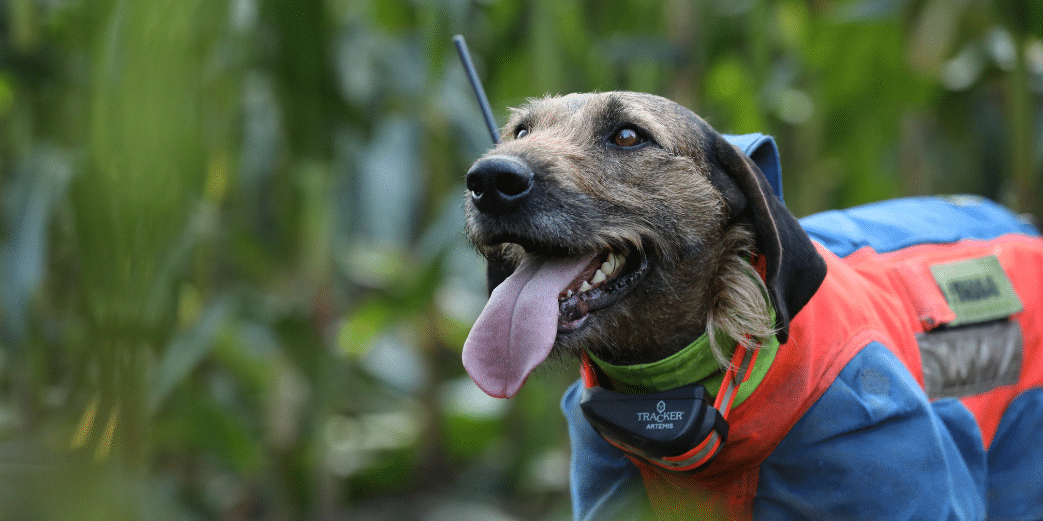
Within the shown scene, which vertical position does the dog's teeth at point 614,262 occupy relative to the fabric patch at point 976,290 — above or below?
above

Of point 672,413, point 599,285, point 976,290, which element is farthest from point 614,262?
point 976,290

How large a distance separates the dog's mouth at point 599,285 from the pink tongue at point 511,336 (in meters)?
0.05

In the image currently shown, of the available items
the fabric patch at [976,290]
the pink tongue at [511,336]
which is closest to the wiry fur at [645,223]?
the pink tongue at [511,336]

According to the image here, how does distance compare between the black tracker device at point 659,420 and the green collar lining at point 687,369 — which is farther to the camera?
the green collar lining at point 687,369

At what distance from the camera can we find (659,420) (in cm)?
188

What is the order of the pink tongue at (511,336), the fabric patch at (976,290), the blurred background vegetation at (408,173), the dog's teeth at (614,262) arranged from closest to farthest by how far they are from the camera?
the pink tongue at (511,336) → the dog's teeth at (614,262) → the fabric patch at (976,290) → the blurred background vegetation at (408,173)

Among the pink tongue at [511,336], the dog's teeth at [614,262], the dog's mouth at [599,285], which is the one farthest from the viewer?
the dog's teeth at [614,262]

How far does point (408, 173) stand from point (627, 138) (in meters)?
1.79

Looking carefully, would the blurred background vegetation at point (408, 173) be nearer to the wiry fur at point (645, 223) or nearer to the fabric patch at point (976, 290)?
the wiry fur at point (645, 223)

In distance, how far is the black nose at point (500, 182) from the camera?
1895 mm

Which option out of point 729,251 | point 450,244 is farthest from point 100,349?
point 450,244

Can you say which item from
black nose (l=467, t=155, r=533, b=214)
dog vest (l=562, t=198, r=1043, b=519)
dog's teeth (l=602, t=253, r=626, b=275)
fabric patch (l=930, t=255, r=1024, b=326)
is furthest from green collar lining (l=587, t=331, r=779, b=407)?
fabric patch (l=930, t=255, r=1024, b=326)

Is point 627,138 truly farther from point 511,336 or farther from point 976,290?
point 976,290

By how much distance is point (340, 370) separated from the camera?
3561 millimetres
